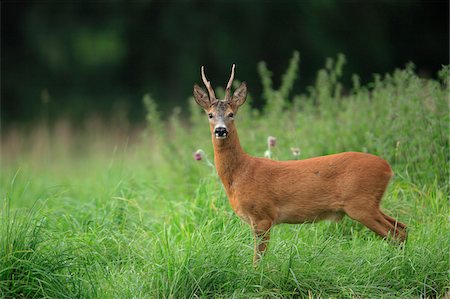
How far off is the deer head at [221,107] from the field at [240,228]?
0.62 metres

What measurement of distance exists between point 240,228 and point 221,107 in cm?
80

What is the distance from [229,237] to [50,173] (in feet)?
16.1

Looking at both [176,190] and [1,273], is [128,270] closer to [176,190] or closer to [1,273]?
[1,273]

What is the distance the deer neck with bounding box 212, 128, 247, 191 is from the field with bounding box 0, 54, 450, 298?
0.34m

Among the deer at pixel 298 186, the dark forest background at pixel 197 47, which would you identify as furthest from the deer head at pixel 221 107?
the dark forest background at pixel 197 47

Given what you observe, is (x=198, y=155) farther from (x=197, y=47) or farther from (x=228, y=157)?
(x=197, y=47)

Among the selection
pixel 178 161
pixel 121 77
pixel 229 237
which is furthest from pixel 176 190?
pixel 121 77

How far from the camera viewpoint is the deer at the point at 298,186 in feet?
16.3

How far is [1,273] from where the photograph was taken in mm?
4430

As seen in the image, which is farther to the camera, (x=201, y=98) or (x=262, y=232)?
(x=201, y=98)

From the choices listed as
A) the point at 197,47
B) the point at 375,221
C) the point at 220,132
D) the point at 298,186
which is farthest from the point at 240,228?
the point at 197,47

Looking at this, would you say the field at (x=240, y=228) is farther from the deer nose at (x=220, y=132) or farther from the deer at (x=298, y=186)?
the deer nose at (x=220, y=132)

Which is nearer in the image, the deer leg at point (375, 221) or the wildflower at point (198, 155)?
the deer leg at point (375, 221)

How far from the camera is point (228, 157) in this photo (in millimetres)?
5152
